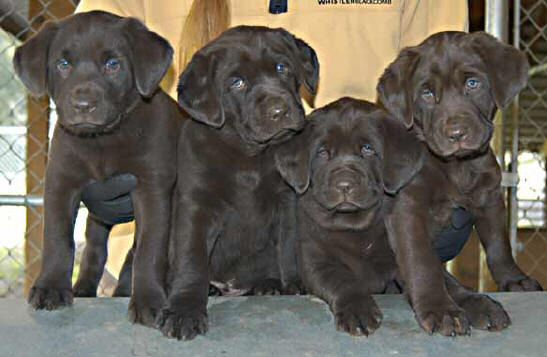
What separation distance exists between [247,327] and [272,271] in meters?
0.79

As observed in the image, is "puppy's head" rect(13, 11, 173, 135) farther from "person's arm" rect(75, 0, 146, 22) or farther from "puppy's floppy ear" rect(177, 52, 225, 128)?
"person's arm" rect(75, 0, 146, 22)

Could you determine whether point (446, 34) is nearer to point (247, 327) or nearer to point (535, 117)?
point (247, 327)

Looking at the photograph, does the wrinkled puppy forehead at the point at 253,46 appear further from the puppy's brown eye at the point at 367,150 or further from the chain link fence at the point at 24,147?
the chain link fence at the point at 24,147

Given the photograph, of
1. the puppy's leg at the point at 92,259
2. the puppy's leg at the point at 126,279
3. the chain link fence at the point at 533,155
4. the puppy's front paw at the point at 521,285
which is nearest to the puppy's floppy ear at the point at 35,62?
the puppy's leg at the point at 92,259

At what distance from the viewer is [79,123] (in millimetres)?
2943

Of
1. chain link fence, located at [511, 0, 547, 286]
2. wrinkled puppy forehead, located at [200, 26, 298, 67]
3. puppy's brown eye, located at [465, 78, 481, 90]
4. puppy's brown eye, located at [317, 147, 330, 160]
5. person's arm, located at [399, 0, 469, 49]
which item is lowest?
chain link fence, located at [511, 0, 547, 286]

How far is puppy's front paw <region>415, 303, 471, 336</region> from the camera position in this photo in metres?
2.60

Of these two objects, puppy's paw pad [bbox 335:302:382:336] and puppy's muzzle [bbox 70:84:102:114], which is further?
puppy's muzzle [bbox 70:84:102:114]

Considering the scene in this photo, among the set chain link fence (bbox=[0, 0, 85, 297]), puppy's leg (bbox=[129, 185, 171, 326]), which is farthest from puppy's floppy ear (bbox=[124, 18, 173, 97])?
chain link fence (bbox=[0, 0, 85, 297])

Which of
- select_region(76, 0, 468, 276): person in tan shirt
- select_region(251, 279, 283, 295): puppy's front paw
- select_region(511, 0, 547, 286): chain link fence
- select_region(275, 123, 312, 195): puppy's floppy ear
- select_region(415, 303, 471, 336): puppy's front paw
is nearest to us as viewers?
select_region(415, 303, 471, 336): puppy's front paw

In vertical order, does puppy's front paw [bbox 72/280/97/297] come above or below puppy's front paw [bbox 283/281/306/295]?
below

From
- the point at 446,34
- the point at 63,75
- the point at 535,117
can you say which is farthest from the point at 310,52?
the point at 535,117

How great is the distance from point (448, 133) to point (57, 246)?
1.48 m

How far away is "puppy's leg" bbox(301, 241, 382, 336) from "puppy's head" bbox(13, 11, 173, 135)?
2.94 feet
